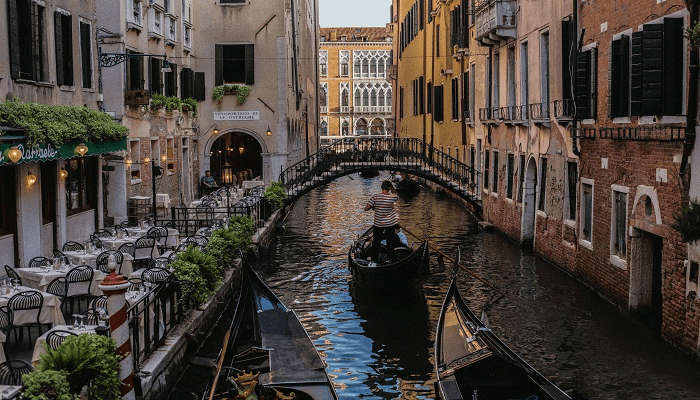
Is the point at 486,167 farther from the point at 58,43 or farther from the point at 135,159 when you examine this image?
the point at 58,43

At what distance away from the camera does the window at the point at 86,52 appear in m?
15.9

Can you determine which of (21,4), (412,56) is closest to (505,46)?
(21,4)

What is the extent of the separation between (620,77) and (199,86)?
17.1 meters

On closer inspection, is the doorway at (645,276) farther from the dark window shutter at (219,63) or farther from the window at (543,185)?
the dark window shutter at (219,63)

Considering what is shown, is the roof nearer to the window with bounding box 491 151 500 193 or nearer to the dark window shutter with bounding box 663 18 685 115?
the window with bounding box 491 151 500 193

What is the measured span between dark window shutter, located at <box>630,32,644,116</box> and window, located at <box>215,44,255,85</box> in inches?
Answer: 726

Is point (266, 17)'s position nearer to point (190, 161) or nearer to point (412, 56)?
point (190, 161)

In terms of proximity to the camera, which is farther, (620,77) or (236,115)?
(236,115)

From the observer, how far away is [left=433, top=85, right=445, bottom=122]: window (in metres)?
32.5

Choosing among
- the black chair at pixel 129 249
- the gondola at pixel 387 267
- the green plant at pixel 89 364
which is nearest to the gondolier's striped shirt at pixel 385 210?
the gondola at pixel 387 267

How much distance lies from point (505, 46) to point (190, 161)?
34.7ft

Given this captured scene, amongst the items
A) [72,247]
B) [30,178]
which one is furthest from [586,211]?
[30,178]

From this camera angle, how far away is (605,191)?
13.4 metres

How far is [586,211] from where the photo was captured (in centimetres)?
1474
